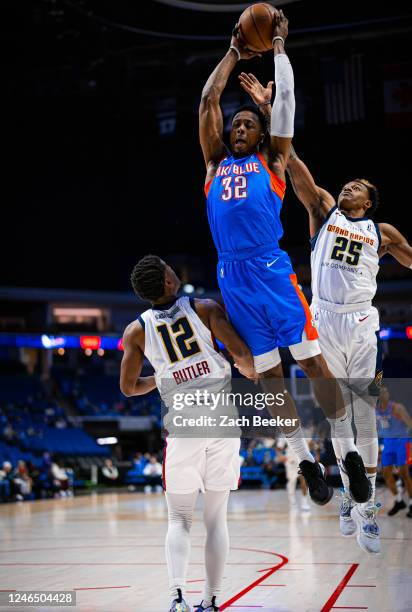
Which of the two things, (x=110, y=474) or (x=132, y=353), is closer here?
(x=132, y=353)

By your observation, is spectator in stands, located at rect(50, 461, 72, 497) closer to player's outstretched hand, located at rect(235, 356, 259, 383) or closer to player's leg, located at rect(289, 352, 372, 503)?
player's leg, located at rect(289, 352, 372, 503)

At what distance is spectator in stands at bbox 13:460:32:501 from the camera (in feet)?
76.8

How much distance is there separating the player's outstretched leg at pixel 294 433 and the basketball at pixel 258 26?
236cm

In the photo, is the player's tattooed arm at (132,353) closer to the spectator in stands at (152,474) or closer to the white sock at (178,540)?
the white sock at (178,540)

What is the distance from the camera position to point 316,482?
5.29m

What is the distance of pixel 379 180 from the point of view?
1091 inches

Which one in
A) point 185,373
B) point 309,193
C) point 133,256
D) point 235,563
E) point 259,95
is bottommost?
point 235,563

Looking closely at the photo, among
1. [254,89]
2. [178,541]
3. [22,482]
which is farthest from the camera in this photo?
[22,482]

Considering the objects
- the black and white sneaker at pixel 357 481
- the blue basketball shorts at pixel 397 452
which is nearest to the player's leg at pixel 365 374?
the black and white sneaker at pixel 357 481

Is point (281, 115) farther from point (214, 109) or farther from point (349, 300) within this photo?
point (349, 300)

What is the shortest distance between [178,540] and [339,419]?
1419 millimetres

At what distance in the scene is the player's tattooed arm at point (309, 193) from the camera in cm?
617

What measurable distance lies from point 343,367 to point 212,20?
1508 centimetres

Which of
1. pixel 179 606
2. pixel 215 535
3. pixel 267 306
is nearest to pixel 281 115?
pixel 267 306
